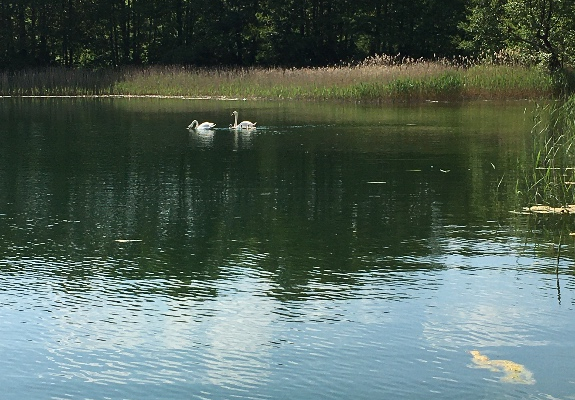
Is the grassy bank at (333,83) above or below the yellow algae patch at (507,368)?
above

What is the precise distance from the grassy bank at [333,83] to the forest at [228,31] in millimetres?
8225

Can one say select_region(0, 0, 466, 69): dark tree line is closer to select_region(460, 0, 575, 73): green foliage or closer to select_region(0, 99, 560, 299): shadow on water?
select_region(460, 0, 575, 73): green foliage

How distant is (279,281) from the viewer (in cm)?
751

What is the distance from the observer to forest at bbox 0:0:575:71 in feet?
150

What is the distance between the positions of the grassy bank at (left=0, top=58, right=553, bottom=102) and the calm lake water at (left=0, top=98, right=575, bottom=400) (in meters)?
14.6

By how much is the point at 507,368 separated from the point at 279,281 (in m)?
2.28

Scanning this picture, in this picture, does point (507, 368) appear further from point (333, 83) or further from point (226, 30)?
point (226, 30)

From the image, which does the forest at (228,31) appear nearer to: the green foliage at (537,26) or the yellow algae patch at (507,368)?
the green foliage at (537,26)

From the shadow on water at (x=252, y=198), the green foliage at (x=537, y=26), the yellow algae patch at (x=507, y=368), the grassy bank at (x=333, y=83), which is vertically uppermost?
the green foliage at (x=537, y=26)

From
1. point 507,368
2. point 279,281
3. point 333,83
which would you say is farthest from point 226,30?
point 507,368

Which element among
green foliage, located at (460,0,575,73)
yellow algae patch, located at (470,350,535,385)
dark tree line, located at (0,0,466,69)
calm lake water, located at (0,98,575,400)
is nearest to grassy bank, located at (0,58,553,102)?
green foliage, located at (460,0,575,73)

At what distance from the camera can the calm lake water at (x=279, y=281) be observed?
A: 5523 mm

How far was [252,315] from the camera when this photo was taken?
6.62 metres

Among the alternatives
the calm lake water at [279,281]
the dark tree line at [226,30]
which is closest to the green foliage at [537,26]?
the dark tree line at [226,30]
